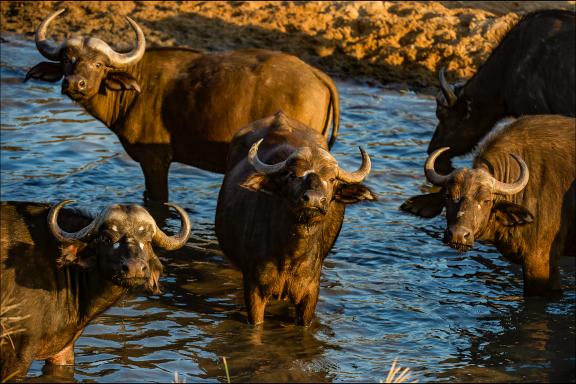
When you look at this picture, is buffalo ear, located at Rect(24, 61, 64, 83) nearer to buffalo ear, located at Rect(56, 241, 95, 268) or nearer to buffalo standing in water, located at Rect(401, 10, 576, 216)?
buffalo standing in water, located at Rect(401, 10, 576, 216)

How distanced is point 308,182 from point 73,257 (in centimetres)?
169

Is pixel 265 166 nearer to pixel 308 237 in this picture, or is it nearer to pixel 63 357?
pixel 308 237

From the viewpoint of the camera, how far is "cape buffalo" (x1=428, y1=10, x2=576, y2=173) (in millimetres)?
11984

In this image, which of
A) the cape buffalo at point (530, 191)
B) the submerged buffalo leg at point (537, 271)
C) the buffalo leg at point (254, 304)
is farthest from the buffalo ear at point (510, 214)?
the buffalo leg at point (254, 304)

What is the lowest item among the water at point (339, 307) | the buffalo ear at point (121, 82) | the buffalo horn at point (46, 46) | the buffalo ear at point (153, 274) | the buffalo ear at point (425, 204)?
the water at point (339, 307)

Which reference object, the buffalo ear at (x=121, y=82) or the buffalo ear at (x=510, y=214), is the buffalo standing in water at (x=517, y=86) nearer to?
the buffalo ear at (x=510, y=214)

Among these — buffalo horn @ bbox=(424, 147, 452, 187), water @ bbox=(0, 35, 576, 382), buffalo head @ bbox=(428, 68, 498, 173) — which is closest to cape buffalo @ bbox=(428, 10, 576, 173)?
buffalo head @ bbox=(428, 68, 498, 173)

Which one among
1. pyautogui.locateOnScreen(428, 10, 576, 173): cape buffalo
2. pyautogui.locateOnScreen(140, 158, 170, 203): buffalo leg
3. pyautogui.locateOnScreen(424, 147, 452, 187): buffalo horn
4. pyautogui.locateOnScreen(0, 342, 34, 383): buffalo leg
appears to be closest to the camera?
pyautogui.locateOnScreen(0, 342, 34, 383): buffalo leg

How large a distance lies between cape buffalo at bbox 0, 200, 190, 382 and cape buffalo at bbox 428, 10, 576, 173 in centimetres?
564

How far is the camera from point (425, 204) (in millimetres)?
9430

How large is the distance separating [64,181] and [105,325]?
13.1 feet

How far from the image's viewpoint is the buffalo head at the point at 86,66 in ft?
36.2

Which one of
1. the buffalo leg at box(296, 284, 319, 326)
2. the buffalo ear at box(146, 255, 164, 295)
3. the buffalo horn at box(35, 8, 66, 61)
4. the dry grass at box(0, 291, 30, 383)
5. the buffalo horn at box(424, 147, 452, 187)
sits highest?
the buffalo horn at box(35, 8, 66, 61)

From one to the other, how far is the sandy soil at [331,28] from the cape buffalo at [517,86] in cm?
351
